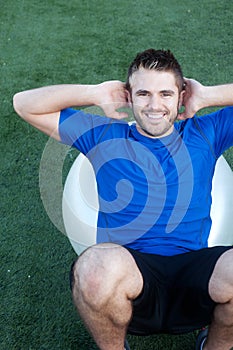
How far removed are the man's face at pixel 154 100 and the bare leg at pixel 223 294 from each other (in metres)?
0.52

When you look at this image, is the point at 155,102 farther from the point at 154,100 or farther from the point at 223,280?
the point at 223,280

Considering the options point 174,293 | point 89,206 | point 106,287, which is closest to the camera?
point 106,287

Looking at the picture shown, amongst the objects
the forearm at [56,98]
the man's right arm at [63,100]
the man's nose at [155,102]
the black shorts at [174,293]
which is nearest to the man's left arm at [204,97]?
the man's nose at [155,102]

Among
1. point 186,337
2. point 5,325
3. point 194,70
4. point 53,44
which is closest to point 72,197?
point 5,325

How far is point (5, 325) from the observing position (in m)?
1.85

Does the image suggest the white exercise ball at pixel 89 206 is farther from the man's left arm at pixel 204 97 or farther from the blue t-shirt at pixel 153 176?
the man's left arm at pixel 204 97

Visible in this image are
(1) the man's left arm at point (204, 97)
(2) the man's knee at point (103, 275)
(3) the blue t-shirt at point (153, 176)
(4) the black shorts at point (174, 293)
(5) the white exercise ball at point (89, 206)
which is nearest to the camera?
(2) the man's knee at point (103, 275)

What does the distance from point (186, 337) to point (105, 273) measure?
608 millimetres

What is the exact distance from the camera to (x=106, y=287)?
1.37 meters

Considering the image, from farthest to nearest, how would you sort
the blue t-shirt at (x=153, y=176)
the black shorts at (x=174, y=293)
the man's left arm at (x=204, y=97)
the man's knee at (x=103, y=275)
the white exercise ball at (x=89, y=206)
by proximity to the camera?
the white exercise ball at (x=89, y=206), the man's left arm at (x=204, y=97), the blue t-shirt at (x=153, y=176), the black shorts at (x=174, y=293), the man's knee at (x=103, y=275)

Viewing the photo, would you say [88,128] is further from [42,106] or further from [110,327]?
[110,327]

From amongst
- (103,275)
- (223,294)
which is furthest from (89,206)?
(223,294)

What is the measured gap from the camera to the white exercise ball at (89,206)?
1873 mm

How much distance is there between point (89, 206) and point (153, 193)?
0.33 meters
